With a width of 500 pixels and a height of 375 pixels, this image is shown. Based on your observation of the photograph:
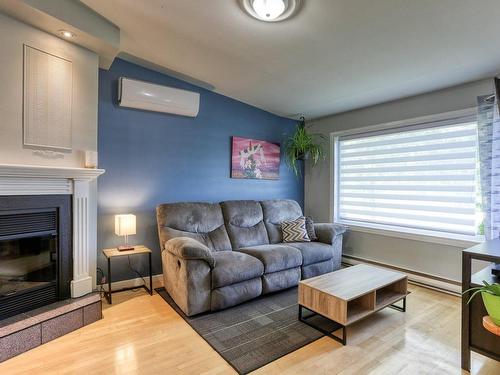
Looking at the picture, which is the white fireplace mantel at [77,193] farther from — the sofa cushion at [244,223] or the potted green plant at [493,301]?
the potted green plant at [493,301]

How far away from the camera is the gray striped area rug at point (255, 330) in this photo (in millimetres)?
1961

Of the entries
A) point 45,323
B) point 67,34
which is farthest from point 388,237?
point 67,34

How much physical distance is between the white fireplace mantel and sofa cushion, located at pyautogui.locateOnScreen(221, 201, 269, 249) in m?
1.50

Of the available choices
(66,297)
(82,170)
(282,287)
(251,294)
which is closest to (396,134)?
(282,287)

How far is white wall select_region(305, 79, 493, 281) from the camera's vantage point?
122 inches

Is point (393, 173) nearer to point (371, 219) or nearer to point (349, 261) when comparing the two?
point (371, 219)

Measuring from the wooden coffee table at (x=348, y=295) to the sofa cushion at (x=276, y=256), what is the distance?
0.54 m

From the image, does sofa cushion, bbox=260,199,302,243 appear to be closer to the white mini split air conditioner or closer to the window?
the window

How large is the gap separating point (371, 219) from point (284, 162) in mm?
1639

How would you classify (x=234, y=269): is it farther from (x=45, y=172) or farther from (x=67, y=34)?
(x=67, y=34)

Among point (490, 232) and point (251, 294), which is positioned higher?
point (490, 232)

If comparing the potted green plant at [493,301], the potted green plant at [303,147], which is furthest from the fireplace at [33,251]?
the potted green plant at [303,147]

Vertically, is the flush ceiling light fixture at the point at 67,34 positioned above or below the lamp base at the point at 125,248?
above

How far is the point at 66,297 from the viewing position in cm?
243
